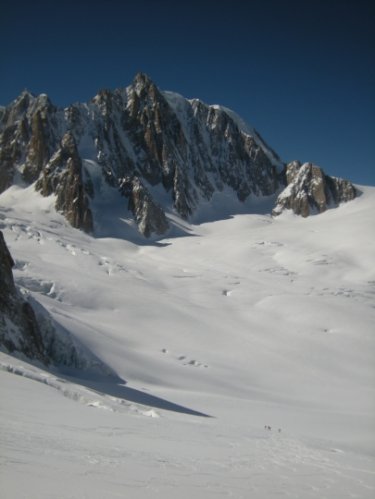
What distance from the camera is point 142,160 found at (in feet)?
407

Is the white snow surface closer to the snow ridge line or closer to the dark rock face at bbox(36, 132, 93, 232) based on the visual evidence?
the snow ridge line

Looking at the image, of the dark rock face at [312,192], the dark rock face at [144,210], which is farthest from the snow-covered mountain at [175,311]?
the dark rock face at [312,192]

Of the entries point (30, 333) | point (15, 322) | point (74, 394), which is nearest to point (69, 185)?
point (30, 333)

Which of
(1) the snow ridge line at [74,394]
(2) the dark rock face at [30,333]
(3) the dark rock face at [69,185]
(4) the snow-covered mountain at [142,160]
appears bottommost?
(1) the snow ridge line at [74,394]

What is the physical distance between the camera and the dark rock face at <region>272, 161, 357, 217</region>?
12912cm

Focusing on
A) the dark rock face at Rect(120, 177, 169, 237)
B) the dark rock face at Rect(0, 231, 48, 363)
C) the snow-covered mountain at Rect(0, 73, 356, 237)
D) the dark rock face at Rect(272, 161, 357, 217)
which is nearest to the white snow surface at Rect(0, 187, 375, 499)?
the dark rock face at Rect(0, 231, 48, 363)

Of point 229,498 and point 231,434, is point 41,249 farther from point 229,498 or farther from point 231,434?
point 229,498

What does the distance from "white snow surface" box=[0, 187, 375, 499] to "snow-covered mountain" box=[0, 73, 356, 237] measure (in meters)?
8.72

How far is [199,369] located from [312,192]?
10917 centimetres

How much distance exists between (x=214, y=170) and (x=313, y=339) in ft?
334

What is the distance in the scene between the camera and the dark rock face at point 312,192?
424 feet

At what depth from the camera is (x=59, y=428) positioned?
816 centimetres

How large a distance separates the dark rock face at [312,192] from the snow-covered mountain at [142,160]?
0.31 meters

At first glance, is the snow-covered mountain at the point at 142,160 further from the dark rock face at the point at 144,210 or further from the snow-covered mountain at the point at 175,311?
the snow-covered mountain at the point at 175,311
